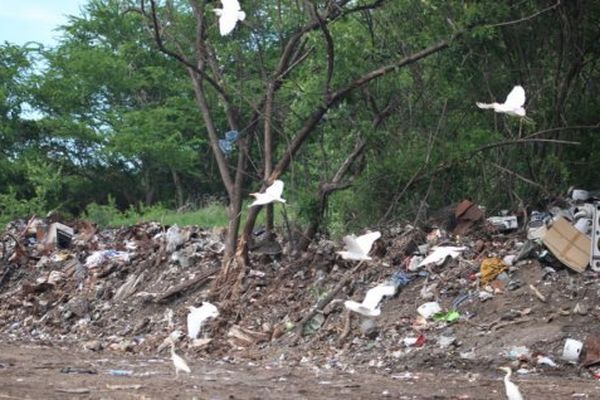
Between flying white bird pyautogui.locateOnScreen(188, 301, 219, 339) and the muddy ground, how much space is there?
0.09 m

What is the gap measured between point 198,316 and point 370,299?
218 centimetres

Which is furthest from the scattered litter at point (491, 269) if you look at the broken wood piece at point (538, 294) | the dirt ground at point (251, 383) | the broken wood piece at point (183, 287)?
the broken wood piece at point (183, 287)

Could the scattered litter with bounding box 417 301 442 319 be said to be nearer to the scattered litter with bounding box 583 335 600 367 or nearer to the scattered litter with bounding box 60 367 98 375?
the scattered litter with bounding box 583 335 600 367

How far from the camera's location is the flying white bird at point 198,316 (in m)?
6.92

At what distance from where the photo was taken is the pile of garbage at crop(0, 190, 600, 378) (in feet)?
18.9

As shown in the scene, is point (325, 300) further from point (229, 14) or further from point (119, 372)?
point (229, 14)

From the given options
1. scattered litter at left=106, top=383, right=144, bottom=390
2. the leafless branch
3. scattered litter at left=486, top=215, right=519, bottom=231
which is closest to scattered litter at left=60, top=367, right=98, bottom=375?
scattered litter at left=106, top=383, right=144, bottom=390

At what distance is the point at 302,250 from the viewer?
8.54 m

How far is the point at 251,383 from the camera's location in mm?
5066

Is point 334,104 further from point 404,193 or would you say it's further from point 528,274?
point 528,274

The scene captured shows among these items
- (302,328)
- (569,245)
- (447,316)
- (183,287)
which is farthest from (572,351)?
(183,287)

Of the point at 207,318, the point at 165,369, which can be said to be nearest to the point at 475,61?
the point at 207,318

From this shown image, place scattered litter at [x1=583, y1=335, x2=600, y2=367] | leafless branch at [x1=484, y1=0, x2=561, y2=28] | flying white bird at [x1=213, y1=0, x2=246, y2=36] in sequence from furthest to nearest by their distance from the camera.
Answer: leafless branch at [x1=484, y1=0, x2=561, y2=28] < flying white bird at [x1=213, y1=0, x2=246, y2=36] < scattered litter at [x1=583, y1=335, x2=600, y2=367]

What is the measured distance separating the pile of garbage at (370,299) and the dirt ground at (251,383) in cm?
32
